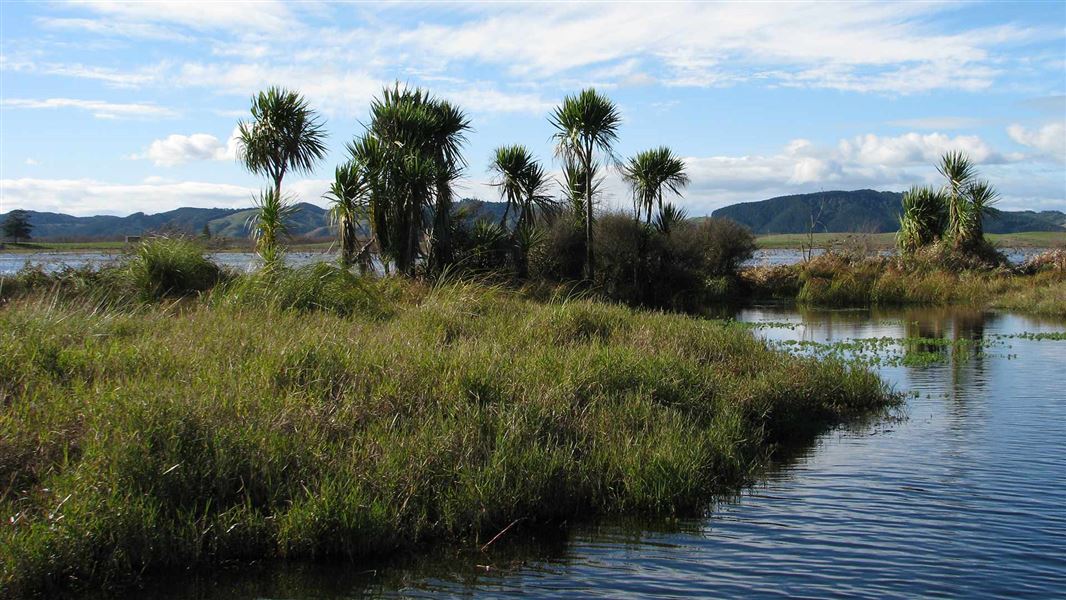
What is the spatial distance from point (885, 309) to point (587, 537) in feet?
100.0

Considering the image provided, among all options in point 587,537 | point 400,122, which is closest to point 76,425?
point 587,537

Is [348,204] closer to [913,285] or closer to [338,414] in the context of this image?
[338,414]

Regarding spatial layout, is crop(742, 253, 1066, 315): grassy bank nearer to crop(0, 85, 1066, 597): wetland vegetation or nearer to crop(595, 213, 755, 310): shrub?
crop(595, 213, 755, 310): shrub

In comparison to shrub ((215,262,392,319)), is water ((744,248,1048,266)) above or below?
above

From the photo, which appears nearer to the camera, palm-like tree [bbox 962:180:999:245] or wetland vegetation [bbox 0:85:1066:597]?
wetland vegetation [bbox 0:85:1066:597]

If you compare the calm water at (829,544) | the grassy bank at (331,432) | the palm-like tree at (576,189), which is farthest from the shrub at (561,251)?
the calm water at (829,544)

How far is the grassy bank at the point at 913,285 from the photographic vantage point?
36156 millimetres

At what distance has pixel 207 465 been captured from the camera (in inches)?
295

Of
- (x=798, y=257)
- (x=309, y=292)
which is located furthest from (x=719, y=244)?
(x=798, y=257)

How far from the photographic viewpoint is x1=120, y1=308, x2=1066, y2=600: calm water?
6.86 meters

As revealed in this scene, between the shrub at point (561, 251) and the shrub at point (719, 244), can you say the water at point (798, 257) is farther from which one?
the shrub at point (561, 251)

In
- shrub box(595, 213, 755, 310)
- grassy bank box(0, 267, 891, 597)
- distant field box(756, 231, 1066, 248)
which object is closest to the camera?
Result: grassy bank box(0, 267, 891, 597)

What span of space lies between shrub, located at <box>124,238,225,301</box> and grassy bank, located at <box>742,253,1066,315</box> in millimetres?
27743

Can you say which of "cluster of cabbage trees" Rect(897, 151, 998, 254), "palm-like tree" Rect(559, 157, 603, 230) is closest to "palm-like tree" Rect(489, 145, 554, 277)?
"palm-like tree" Rect(559, 157, 603, 230)
